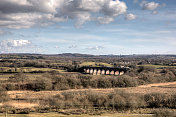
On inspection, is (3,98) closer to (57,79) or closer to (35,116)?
(35,116)

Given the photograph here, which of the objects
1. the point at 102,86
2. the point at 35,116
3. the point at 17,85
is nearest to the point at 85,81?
the point at 102,86

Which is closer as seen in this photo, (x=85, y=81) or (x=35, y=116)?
(x=35, y=116)

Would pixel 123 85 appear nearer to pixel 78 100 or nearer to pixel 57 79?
pixel 57 79

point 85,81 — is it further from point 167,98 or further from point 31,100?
point 167,98

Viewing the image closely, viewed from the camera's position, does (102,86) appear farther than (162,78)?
No

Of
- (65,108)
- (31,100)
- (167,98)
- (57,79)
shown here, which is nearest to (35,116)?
(65,108)

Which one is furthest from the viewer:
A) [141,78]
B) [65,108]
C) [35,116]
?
[141,78]

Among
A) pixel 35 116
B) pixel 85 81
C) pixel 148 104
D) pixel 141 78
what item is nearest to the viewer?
pixel 35 116

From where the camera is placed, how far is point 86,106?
28.1 metres

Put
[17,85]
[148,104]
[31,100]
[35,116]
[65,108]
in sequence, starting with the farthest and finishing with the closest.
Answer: [17,85]
[31,100]
[148,104]
[65,108]
[35,116]

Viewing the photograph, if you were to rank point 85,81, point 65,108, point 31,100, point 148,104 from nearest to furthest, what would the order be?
point 65,108 → point 148,104 → point 31,100 → point 85,81

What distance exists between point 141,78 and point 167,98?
3411 centimetres

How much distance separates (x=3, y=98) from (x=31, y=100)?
16.7 ft

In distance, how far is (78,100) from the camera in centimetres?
2997
